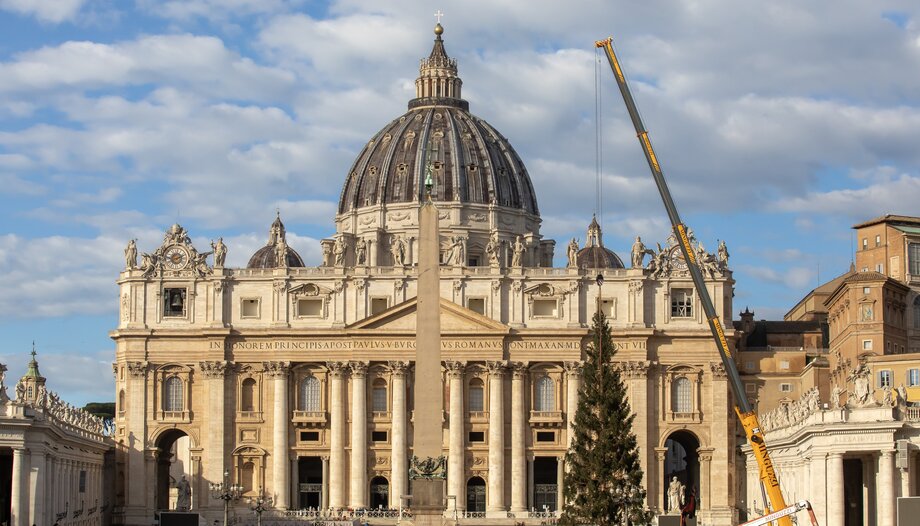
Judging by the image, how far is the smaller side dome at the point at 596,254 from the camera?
16362 cm

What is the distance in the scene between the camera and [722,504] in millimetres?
138125

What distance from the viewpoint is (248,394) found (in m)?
142

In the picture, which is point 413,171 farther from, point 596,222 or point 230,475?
point 230,475

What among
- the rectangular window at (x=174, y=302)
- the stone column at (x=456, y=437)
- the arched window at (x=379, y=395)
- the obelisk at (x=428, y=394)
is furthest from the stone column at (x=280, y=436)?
the obelisk at (x=428, y=394)

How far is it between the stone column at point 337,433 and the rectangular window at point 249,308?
22.0 ft

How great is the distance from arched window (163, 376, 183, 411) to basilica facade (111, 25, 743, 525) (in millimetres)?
223

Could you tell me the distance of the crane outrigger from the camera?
3083 inches

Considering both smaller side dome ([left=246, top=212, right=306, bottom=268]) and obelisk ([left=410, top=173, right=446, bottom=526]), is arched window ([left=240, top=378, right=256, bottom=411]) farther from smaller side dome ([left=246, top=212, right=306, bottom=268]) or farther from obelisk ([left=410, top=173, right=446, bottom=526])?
obelisk ([left=410, top=173, right=446, bottom=526])

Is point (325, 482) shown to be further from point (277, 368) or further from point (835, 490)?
point (835, 490)

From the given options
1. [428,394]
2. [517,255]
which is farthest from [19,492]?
[517,255]

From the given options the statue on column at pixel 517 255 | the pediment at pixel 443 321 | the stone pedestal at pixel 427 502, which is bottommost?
the stone pedestal at pixel 427 502

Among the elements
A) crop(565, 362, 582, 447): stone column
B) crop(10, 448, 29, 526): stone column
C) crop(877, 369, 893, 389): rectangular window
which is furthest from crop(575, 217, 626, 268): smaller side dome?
crop(10, 448, 29, 526): stone column

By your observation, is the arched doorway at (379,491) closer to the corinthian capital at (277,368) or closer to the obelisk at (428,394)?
the corinthian capital at (277,368)

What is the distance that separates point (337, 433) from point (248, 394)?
7.13 metres
